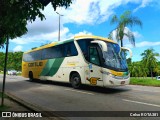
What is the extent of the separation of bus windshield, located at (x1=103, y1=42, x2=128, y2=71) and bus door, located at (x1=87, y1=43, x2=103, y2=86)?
472mm

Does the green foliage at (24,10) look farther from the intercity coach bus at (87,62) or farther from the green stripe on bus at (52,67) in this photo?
the green stripe on bus at (52,67)

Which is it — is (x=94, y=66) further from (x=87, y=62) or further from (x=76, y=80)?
(x=76, y=80)

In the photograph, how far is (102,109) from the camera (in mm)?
9609

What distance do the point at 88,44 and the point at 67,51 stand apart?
266 centimetres

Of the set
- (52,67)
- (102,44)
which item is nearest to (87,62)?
(102,44)

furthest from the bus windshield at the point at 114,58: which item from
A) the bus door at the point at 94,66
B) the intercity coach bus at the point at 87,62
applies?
the bus door at the point at 94,66

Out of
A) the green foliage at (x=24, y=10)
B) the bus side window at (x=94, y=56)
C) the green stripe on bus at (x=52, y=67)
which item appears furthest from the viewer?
the green stripe on bus at (x=52, y=67)

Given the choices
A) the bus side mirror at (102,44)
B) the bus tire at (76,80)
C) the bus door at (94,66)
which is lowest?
the bus tire at (76,80)

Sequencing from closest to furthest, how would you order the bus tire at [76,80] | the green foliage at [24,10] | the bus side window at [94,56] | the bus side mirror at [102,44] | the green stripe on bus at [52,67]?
the green foliage at [24,10]
the bus side mirror at [102,44]
the bus side window at [94,56]
the bus tire at [76,80]
the green stripe on bus at [52,67]

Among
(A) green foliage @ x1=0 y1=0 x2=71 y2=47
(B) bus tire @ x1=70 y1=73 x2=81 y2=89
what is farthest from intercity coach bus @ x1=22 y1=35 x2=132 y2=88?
(A) green foliage @ x1=0 y1=0 x2=71 y2=47

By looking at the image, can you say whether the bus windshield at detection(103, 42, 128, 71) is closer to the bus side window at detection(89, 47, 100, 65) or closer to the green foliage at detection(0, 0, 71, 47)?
the bus side window at detection(89, 47, 100, 65)

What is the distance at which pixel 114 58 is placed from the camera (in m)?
15.0

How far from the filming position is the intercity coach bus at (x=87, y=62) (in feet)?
47.9

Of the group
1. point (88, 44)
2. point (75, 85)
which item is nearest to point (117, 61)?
point (88, 44)
